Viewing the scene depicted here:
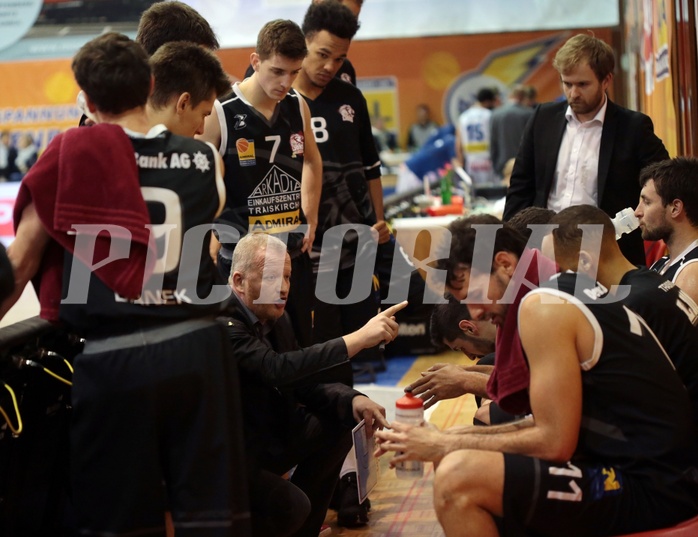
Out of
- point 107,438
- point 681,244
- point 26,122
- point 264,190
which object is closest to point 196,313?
point 107,438

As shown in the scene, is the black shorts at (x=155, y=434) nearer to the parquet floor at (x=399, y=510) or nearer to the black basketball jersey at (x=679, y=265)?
the parquet floor at (x=399, y=510)

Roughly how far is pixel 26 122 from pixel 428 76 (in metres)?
6.24

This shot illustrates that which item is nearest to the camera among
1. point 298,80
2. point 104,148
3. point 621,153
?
point 104,148

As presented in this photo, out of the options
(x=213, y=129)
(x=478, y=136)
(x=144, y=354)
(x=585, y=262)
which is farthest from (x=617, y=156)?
(x=478, y=136)

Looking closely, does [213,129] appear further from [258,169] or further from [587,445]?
[587,445]

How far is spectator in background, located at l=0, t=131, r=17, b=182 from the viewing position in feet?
46.4

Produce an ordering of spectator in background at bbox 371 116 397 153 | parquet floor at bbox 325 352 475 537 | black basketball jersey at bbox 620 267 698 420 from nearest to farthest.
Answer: black basketball jersey at bbox 620 267 698 420 < parquet floor at bbox 325 352 475 537 < spectator in background at bbox 371 116 397 153

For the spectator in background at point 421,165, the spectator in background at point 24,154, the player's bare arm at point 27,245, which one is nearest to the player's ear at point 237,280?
the player's bare arm at point 27,245

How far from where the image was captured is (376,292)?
17.7 ft

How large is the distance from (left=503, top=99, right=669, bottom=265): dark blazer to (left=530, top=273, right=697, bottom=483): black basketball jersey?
207 centimetres

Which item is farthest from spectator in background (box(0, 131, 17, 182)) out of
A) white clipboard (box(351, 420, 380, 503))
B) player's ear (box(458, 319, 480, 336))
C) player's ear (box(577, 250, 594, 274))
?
player's ear (box(577, 250, 594, 274))

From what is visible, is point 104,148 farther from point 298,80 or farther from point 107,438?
point 298,80

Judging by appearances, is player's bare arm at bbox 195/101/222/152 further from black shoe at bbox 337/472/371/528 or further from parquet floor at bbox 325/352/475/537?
parquet floor at bbox 325/352/475/537

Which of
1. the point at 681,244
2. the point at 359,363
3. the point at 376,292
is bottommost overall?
the point at 359,363
